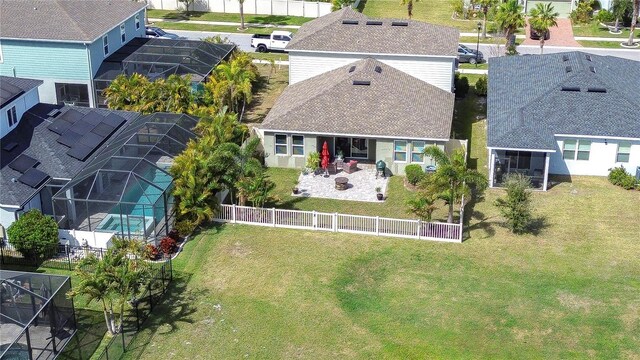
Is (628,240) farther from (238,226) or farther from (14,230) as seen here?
(14,230)

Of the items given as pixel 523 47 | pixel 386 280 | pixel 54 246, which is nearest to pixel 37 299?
pixel 54 246

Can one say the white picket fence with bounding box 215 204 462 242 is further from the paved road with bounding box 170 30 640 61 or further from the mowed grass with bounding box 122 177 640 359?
the paved road with bounding box 170 30 640 61

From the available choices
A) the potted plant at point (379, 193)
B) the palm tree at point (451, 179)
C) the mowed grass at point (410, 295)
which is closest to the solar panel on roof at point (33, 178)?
the mowed grass at point (410, 295)

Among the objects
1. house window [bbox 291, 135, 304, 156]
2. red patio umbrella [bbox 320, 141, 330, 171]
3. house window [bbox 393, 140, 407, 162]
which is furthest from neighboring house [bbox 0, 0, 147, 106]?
house window [bbox 393, 140, 407, 162]

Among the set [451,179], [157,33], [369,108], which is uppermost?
[157,33]

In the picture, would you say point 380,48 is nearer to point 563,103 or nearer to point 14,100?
point 563,103

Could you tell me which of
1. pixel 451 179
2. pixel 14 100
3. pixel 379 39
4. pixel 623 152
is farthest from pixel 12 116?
pixel 623 152
